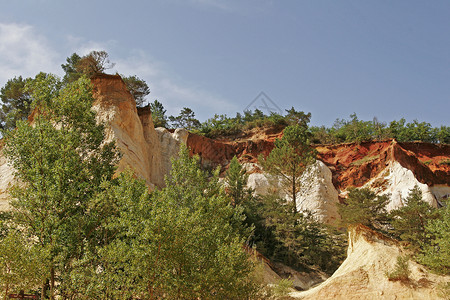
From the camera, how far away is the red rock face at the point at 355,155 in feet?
166

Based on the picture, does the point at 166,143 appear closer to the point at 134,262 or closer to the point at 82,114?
the point at 82,114

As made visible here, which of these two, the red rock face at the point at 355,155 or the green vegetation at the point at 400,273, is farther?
the red rock face at the point at 355,155

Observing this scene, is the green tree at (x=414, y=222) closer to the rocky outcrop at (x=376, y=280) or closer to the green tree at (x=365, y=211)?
the green tree at (x=365, y=211)

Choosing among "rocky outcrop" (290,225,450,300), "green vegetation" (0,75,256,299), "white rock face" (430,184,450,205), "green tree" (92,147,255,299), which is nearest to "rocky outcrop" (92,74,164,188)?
"green vegetation" (0,75,256,299)

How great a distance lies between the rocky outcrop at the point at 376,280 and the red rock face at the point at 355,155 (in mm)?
31300

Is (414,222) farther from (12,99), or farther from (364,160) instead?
(12,99)

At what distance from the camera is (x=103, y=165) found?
1725 centimetres

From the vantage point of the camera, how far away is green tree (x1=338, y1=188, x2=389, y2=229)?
107 feet

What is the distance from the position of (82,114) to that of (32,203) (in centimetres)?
534

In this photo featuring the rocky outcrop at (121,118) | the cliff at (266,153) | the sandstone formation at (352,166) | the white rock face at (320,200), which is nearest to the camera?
the rocky outcrop at (121,118)

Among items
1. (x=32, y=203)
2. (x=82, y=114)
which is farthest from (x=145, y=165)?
(x=32, y=203)

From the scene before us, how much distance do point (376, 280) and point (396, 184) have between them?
30.4 m

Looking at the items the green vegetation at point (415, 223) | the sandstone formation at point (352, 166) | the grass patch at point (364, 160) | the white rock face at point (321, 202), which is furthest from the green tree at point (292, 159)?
the grass patch at point (364, 160)

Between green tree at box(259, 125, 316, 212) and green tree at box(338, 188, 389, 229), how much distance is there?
490 centimetres
